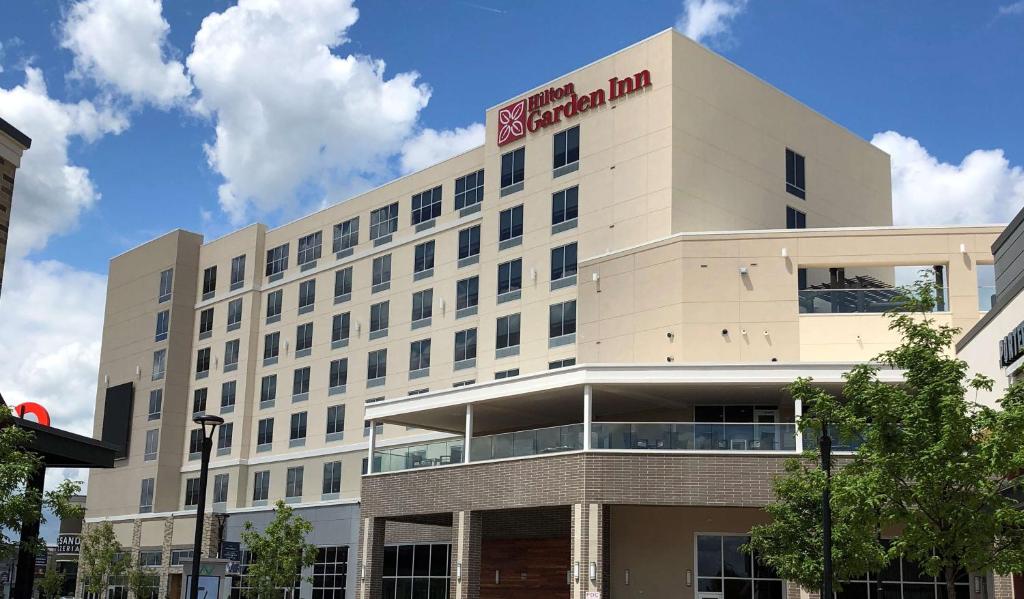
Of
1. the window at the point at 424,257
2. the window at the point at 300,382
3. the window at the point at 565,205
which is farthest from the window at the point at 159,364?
the window at the point at 565,205

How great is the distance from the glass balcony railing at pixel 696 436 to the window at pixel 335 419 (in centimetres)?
2604

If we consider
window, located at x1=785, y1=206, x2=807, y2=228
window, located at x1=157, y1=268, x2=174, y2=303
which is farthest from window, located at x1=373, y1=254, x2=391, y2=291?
window, located at x1=785, y1=206, x2=807, y2=228

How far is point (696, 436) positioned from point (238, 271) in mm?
40220

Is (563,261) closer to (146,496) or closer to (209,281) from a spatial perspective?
(209,281)

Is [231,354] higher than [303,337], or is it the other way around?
[303,337]

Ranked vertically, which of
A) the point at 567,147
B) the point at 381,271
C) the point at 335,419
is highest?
the point at 567,147

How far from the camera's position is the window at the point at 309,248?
65.6m

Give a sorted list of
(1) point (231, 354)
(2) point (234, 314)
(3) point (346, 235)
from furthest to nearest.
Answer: (2) point (234, 314) < (1) point (231, 354) < (3) point (346, 235)

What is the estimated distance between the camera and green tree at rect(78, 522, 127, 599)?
214 feet

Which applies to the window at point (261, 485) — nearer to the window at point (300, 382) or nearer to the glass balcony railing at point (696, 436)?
the window at point (300, 382)

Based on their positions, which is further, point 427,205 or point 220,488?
point 220,488

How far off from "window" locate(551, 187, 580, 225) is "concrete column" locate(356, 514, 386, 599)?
563 inches

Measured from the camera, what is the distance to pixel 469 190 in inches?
2217

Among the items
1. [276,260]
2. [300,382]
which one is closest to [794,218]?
[300,382]
